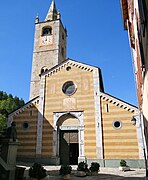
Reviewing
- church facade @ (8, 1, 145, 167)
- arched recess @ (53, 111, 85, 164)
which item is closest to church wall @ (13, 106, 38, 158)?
church facade @ (8, 1, 145, 167)

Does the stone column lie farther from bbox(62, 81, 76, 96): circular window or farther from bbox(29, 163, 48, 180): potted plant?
bbox(62, 81, 76, 96): circular window

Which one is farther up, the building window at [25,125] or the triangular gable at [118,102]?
the triangular gable at [118,102]

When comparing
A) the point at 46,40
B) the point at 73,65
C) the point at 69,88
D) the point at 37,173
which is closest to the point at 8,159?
the point at 37,173

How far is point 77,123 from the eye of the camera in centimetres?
1744

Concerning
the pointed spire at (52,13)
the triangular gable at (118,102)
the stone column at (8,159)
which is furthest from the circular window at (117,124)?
the pointed spire at (52,13)

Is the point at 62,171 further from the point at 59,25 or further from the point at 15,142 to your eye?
the point at 59,25

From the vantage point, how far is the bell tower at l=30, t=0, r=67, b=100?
2769 centimetres

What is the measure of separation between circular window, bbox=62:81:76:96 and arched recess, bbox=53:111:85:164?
225 centimetres

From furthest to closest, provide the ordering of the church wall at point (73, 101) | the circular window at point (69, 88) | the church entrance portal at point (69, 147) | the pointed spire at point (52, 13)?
the pointed spire at point (52, 13)
the circular window at point (69, 88)
the church entrance portal at point (69, 147)
the church wall at point (73, 101)

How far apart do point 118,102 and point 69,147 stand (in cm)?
631

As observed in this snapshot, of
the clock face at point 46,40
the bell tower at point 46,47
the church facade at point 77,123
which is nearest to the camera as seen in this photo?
the church facade at point 77,123

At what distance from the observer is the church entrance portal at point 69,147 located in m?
17.1

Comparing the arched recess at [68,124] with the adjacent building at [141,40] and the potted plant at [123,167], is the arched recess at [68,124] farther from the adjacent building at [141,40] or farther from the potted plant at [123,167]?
the adjacent building at [141,40]

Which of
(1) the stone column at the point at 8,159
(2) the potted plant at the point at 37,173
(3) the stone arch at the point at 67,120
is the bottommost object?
(2) the potted plant at the point at 37,173
